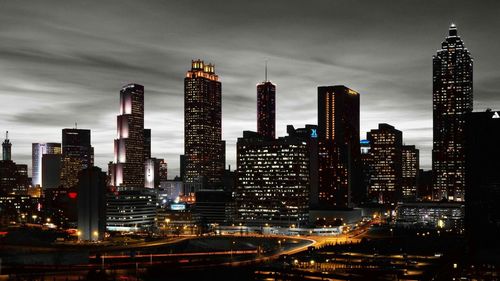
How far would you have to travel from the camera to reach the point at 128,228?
16712 cm

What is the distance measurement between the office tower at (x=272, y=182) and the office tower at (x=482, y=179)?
5223 cm

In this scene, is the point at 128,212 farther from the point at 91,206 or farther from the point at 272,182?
the point at 272,182

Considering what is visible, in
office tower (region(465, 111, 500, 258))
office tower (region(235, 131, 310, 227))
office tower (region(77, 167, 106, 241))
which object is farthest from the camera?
office tower (region(235, 131, 310, 227))

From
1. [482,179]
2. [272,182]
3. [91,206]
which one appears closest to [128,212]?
[91,206]

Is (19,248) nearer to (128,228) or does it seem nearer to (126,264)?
(126,264)

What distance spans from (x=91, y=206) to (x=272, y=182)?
59830 millimetres

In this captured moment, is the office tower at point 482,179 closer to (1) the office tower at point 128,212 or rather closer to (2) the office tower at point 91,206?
(2) the office tower at point 91,206

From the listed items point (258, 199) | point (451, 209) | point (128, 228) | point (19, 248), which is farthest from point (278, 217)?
point (19, 248)

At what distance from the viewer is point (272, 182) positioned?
17812 cm

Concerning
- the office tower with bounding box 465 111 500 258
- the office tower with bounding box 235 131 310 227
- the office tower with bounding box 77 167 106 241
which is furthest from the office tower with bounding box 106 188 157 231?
the office tower with bounding box 465 111 500 258

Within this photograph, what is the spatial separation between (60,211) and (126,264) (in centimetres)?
9990

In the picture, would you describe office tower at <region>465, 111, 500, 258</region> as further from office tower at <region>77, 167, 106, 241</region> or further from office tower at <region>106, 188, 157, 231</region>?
office tower at <region>106, 188, 157, 231</region>

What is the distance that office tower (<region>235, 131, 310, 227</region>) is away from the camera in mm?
172875

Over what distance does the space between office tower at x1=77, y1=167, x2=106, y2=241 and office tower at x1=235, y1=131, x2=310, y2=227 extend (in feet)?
159
